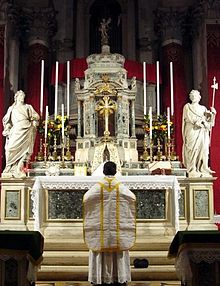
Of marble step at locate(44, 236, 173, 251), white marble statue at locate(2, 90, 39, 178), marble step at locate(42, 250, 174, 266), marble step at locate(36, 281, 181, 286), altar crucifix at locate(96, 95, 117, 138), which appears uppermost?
altar crucifix at locate(96, 95, 117, 138)

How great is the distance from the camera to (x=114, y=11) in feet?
47.2

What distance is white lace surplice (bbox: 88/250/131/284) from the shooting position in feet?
22.0

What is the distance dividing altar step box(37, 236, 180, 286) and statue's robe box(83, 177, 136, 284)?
3.12 ft

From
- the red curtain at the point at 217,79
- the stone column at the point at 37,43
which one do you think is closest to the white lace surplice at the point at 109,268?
the red curtain at the point at 217,79

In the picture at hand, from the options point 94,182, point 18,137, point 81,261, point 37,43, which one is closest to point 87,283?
point 81,261

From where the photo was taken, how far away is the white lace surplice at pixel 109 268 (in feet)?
22.0

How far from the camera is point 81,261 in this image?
8305mm

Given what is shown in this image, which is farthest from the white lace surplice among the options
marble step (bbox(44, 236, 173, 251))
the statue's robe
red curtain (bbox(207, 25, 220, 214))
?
red curtain (bbox(207, 25, 220, 214))

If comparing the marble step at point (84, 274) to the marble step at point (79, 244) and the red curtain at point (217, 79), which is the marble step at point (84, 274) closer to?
the marble step at point (79, 244)

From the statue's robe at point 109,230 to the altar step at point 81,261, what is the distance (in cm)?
95

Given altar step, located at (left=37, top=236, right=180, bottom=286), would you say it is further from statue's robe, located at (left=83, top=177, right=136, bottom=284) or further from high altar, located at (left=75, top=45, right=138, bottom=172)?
high altar, located at (left=75, top=45, right=138, bottom=172)

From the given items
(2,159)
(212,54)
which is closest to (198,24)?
(212,54)

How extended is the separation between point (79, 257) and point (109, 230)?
1721mm

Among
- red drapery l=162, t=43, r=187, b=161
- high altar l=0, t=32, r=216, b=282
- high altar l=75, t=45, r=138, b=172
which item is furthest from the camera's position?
red drapery l=162, t=43, r=187, b=161
